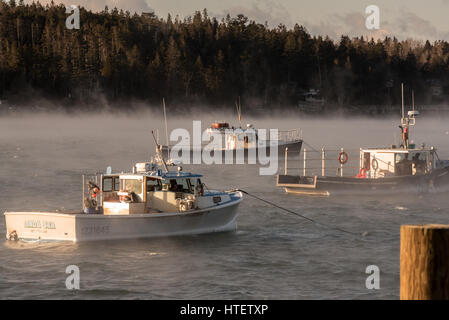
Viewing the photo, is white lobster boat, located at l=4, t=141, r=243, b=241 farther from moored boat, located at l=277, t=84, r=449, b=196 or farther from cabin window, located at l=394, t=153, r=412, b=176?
cabin window, located at l=394, t=153, r=412, b=176

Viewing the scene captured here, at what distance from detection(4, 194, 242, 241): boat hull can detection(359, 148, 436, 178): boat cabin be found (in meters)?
19.1

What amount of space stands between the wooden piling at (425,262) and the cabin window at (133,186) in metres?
19.0

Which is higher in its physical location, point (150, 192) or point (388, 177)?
point (150, 192)

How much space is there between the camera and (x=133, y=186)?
2578 cm

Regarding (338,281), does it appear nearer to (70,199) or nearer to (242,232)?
(242,232)

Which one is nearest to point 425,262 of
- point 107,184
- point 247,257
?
point 247,257

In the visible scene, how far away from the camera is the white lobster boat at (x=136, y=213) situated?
2439 centimetres

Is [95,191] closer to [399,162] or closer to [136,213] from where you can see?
[136,213]

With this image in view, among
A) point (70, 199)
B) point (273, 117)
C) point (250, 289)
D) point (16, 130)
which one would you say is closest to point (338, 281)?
point (250, 289)

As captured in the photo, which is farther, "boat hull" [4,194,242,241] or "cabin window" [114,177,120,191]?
"cabin window" [114,177,120,191]

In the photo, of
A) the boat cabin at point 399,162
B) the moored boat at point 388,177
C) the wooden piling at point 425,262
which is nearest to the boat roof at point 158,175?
the moored boat at point 388,177

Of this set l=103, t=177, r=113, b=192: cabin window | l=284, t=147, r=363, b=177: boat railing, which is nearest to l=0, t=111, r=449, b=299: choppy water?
l=103, t=177, r=113, b=192: cabin window

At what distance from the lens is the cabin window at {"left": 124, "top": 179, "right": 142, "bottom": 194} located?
2569 centimetres

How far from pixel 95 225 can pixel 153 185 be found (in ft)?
8.96
